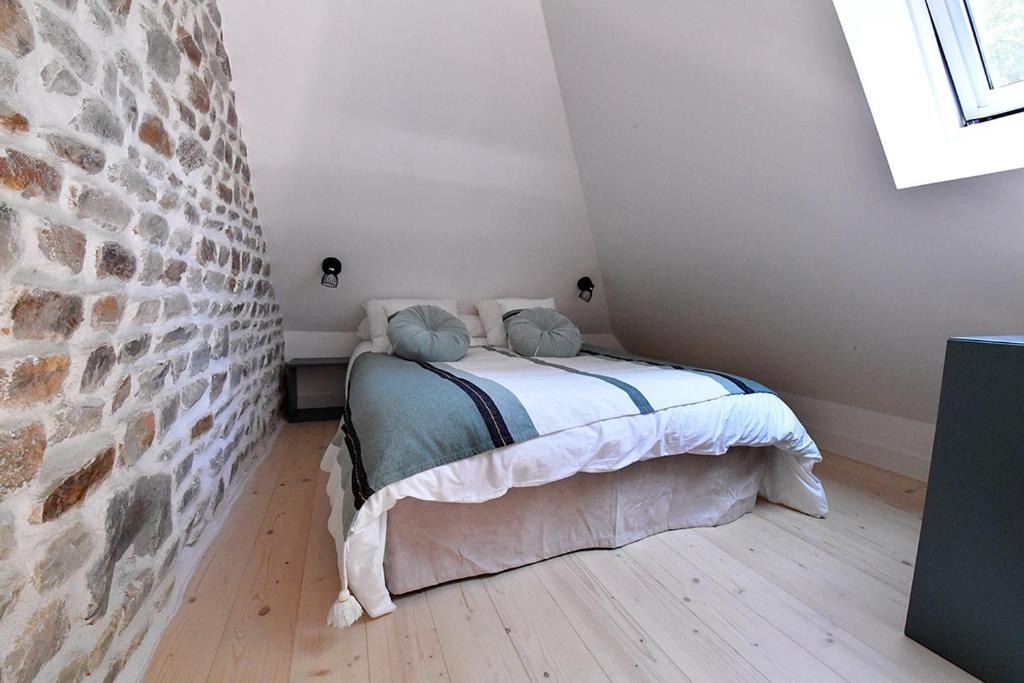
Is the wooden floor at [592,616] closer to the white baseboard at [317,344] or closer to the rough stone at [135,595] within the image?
the rough stone at [135,595]

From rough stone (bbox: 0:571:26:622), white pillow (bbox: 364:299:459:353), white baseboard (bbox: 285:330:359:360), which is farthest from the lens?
white baseboard (bbox: 285:330:359:360)

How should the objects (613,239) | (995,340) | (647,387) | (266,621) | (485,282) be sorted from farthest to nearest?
(485,282) → (613,239) → (647,387) → (266,621) → (995,340)

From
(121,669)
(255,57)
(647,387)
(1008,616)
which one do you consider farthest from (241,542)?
(1008,616)

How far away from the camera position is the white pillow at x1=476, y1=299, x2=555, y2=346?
336 cm

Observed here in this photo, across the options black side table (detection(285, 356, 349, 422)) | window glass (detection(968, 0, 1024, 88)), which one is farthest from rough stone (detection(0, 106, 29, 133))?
black side table (detection(285, 356, 349, 422))

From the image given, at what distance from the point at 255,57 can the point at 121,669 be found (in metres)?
2.39

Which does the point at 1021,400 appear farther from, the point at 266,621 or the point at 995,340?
the point at 266,621

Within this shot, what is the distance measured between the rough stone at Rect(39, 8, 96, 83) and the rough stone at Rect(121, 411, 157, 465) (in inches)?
31.3

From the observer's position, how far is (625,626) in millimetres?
1300

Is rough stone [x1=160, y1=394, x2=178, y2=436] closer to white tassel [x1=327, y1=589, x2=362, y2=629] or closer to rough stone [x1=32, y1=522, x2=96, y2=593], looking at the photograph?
rough stone [x1=32, y1=522, x2=96, y2=593]

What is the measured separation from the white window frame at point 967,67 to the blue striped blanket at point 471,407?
1186 mm

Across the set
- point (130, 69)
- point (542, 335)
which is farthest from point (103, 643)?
point (542, 335)

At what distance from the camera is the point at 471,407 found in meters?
1.44

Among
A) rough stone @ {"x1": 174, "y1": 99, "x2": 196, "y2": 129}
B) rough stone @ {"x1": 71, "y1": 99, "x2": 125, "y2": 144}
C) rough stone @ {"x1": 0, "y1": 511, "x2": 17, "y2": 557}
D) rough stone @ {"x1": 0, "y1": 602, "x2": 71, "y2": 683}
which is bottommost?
rough stone @ {"x1": 0, "y1": 602, "x2": 71, "y2": 683}
